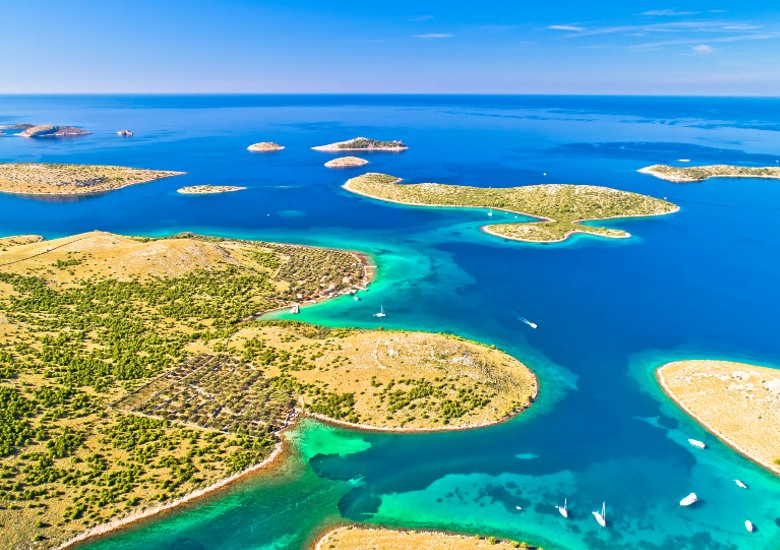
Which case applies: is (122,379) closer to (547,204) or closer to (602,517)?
(602,517)

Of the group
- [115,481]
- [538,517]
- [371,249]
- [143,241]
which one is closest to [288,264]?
[371,249]

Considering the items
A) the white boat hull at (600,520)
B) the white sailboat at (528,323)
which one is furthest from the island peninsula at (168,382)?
the white boat hull at (600,520)

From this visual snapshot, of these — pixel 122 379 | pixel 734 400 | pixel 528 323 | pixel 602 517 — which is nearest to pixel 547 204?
pixel 528 323

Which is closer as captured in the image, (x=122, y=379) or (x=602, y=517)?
(x=602, y=517)

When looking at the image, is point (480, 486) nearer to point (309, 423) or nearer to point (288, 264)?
point (309, 423)

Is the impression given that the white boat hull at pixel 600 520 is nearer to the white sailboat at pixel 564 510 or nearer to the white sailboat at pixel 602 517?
the white sailboat at pixel 602 517

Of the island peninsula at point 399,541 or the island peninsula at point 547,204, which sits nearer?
the island peninsula at point 399,541
